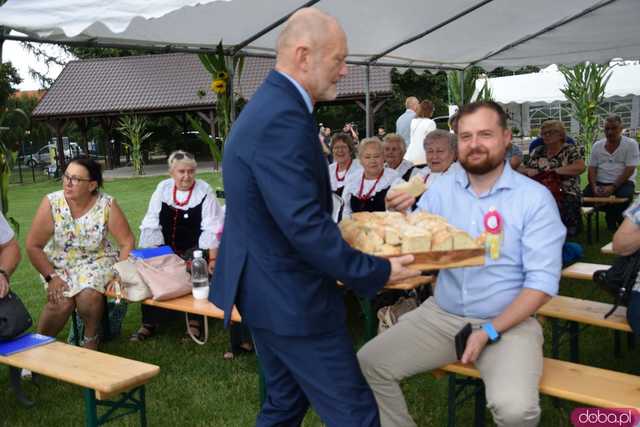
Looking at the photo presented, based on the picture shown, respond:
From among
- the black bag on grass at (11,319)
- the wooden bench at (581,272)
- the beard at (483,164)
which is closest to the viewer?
the beard at (483,164)

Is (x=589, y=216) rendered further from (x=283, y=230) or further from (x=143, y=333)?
(x=283, y=230)

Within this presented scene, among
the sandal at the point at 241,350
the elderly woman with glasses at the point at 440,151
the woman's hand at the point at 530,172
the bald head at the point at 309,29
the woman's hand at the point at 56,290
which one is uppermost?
the bald head at the point at 309,29

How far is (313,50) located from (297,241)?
0.63 metres

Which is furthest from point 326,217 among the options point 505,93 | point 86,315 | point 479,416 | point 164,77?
point 164,77

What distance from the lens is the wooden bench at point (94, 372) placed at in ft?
9.29

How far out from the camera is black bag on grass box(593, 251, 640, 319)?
2.72 meters

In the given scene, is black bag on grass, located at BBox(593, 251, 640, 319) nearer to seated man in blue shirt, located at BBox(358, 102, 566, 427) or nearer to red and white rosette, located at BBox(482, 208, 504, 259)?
seated man in blue shirt, located at BBox(358, 102, 566, 427)

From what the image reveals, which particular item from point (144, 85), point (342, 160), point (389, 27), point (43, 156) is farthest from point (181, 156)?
point (43, 156)

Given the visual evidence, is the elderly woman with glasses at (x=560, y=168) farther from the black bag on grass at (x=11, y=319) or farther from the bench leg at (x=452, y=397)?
the black bag on grass at (x=11, y=319)

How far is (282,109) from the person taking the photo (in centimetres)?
189

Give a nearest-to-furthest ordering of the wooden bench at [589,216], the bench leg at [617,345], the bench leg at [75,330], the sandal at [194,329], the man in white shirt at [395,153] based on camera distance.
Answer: the bench leg at [617,345] → the bench leg at [75,330] → the sandal at [194,329] → the man in white shirt at [395,153] → the wooden bench at [589,216]

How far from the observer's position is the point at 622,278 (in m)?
2.89

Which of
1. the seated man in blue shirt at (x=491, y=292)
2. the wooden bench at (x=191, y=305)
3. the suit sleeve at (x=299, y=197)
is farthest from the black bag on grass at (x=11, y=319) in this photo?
the suit sleeve at (x=299, y=197)

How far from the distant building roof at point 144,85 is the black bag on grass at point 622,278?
64.9 ft
